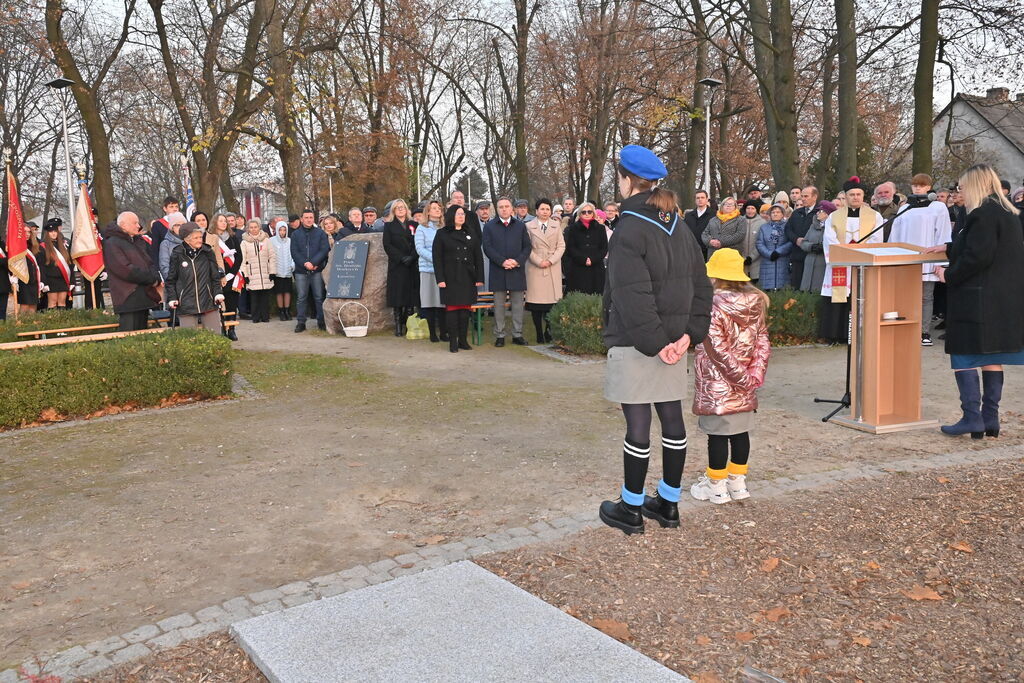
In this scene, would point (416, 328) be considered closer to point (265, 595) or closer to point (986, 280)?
point (986, 280)

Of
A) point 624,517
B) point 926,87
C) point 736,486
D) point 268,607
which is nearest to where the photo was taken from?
point 268,607

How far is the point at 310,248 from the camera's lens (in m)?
14.4

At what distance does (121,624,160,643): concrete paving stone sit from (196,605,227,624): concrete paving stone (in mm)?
185

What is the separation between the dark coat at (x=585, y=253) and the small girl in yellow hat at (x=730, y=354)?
7657 millimetres

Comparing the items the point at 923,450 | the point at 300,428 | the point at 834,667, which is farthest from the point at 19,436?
the point at 923,450

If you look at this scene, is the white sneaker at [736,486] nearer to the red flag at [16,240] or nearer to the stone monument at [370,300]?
the stone monument at [370,300]

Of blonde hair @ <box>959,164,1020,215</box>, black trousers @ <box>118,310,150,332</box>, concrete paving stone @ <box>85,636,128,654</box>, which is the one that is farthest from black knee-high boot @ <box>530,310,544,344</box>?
concrete paving stone @ <box>85,636,128,654</box>

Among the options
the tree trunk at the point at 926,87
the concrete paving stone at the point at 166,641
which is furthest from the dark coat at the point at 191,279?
the tree trunk at the point at 926,87

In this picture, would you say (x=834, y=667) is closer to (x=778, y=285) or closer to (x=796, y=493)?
(x=796, y=493)

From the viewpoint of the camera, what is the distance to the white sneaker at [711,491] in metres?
5.30

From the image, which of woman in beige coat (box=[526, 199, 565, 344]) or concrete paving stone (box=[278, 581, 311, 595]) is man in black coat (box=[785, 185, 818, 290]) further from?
concrete paving stone (box=[278, 581, 311, 595])

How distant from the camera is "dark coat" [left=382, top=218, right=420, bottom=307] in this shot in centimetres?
1305

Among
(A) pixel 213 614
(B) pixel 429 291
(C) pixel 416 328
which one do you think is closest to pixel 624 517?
(A) pixel 213 614

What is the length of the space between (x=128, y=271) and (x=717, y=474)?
289 inches
